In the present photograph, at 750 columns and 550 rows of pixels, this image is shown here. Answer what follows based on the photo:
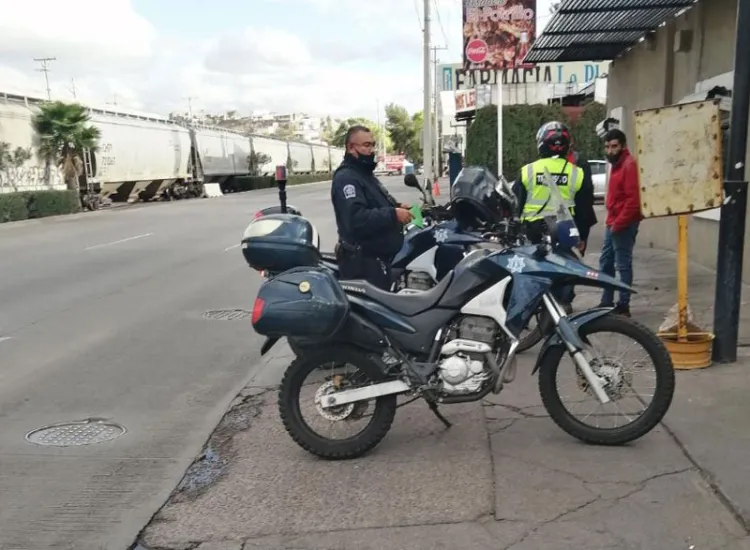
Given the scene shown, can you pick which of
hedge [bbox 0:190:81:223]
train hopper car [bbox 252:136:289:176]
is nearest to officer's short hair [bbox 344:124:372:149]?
hedge [bbox 0:190:81:223]

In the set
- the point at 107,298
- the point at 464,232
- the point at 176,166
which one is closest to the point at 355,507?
the point at 464,232

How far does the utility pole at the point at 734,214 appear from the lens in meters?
5.44

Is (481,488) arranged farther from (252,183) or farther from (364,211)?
(252,183)

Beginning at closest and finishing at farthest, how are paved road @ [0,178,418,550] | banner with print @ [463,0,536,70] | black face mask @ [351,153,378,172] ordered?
paved road @ [0,178,418,550] → black face mask @ [351,153,378,172] → banner with print @ [463,0,536,70]

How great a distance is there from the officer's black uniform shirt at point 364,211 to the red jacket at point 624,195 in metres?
2.78

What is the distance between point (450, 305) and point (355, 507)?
128 cm

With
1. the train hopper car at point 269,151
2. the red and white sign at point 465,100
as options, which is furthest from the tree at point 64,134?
the train hopper car at point 269,151

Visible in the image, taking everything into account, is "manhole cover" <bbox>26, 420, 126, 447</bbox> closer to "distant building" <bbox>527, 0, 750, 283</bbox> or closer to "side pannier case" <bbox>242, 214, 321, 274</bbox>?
"side pannier case" <bbox>242, 214, 321, 274</bbox>

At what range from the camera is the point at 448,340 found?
4.52 metres

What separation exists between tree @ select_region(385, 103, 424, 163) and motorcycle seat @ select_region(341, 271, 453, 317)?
109 metres

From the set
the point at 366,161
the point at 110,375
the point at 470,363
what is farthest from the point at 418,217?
the point at 110,375

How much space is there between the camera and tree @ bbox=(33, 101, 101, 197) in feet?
98.6

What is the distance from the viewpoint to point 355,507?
3928mm

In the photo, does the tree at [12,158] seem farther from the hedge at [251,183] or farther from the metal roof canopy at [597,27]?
the hedge at [251,183]
